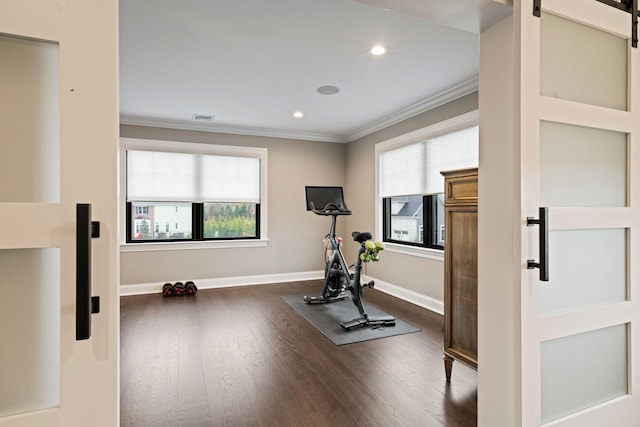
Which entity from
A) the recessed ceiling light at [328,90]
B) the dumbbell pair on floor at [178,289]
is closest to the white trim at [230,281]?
the dumbbell pair on floor at [178,289]

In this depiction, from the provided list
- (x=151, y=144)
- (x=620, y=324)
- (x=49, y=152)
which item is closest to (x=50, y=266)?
(x=49, y=152)

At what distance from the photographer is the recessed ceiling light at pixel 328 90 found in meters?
3.68

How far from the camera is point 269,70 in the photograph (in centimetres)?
325

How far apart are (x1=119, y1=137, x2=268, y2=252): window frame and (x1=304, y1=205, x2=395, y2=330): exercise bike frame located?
1.48 meters

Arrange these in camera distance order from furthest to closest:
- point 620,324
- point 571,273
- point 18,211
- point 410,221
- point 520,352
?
point 410,221 < point 620,324 < point 571,273 < point 520,352 < point 18,211

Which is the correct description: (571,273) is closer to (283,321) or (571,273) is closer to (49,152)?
(49,152)

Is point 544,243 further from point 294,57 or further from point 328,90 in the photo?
point 328,90

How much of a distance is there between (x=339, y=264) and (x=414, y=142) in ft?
6.02

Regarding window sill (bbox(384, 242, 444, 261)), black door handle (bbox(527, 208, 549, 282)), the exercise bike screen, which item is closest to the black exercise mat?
window sill (bbox(384, 242, 444, 261))

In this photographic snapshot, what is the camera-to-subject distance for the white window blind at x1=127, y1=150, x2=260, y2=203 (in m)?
4.95

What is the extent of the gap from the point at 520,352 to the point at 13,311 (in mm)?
1630

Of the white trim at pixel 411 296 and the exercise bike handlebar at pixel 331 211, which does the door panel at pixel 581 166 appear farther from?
the exercise bike handlebar at pixel 331 211

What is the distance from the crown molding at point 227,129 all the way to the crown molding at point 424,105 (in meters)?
0.63

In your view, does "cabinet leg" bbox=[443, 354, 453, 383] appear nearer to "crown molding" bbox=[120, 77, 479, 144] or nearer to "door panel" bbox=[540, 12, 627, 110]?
"door panel" bbox=[540, 12, 627, 110]
